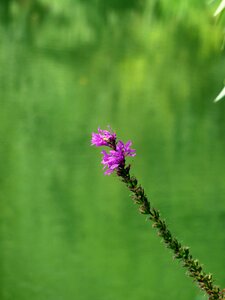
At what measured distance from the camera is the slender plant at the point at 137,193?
1104 millimetres

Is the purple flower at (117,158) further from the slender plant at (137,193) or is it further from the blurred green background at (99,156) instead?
the blurred green background at (99,156)

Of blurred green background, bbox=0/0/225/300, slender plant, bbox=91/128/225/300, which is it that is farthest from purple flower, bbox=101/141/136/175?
blurred green background, bbox=0/0/225/300

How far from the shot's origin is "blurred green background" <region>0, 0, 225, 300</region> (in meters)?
4.70

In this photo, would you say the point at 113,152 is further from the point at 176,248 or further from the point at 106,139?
the point at 176,248

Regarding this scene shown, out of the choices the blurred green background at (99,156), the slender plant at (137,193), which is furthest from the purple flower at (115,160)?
the blurred green background at (99,156)

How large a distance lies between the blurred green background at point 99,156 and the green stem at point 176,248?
898 mm

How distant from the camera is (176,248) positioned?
3.75ft

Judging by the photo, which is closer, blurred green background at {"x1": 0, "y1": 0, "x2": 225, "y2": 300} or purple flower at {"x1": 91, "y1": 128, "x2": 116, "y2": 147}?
purple flower at {"x1": 91, "y1": 128, "x2": 116, "y2": 147}

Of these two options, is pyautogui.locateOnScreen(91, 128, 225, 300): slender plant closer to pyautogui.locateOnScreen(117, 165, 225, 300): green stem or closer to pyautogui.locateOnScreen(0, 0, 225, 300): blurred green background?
pyautogui.locateOnScreen(117, 165, 225, 300): green stem

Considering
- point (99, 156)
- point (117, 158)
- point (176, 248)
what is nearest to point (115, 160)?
point (117, 158)

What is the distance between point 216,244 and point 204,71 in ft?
17.1

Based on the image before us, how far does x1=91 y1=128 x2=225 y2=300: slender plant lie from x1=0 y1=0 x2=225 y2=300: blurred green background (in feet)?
2.95

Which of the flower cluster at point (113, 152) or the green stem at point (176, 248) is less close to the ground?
the flower cluster at point (113, 152)

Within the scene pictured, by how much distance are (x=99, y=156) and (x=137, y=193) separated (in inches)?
220
